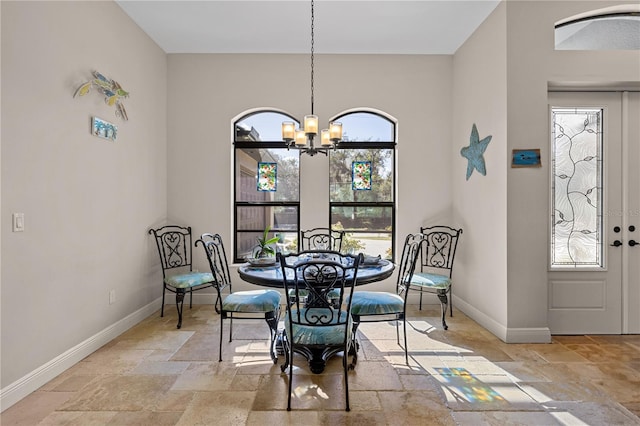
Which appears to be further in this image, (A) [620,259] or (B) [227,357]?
(A) [620,259]

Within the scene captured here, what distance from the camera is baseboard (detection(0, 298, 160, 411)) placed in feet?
7.07

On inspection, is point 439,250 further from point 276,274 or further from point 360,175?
point 276,274

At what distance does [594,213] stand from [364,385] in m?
2.76

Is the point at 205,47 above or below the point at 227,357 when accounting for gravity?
above

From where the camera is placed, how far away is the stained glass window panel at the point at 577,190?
10.8ft

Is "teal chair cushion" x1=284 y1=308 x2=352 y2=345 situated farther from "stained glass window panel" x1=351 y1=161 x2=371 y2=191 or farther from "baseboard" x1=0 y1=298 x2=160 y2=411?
"stained glass window panel" x1=351 y1=161 x2=371 y2=191

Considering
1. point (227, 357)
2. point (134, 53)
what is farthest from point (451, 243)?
point (134, 53)

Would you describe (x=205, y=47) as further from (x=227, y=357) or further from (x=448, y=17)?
(x=227, y=357)

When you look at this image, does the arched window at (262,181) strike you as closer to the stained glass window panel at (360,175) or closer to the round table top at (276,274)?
the stained glass window panel at (360,175)

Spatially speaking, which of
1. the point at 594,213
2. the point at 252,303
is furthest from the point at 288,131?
the point at 594,213

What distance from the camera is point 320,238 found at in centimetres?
435

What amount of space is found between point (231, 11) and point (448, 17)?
2197 mm

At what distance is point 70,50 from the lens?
2.70 meters

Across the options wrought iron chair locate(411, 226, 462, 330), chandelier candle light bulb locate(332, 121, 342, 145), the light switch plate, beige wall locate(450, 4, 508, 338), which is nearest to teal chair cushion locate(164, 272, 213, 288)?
the light switch plate
